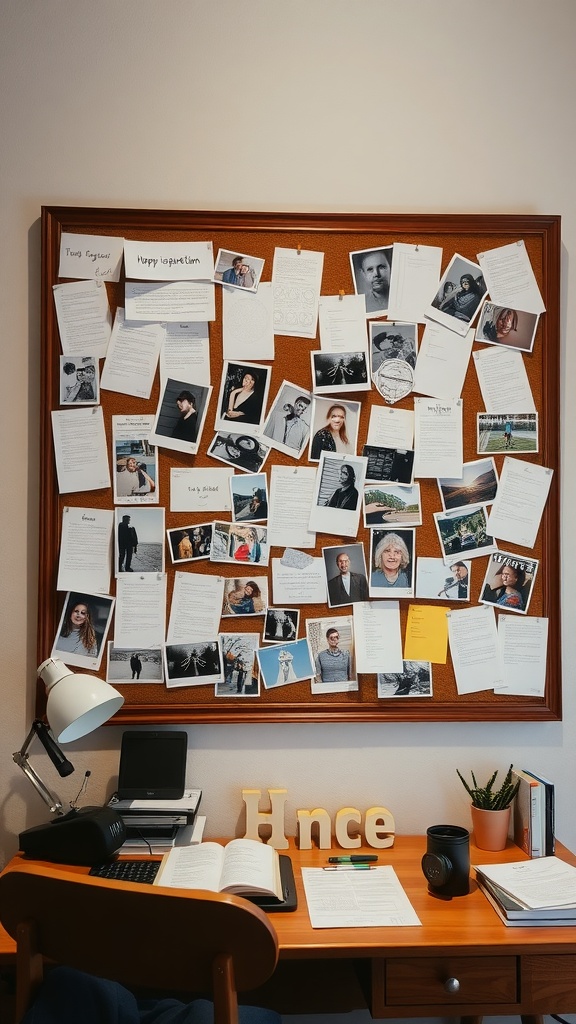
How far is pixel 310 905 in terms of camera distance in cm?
144

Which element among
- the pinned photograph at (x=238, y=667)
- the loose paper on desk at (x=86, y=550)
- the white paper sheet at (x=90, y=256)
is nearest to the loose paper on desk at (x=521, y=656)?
the pinned photograph at (x=238, y=667)

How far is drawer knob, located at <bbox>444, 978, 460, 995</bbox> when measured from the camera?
1.34 meters

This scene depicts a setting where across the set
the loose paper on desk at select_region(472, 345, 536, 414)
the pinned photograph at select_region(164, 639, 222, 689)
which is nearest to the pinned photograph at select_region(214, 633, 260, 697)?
the pinned photograph at select_region(164, 639, 222, 689)

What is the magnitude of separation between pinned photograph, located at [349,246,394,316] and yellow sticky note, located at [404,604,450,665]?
0.70 metres

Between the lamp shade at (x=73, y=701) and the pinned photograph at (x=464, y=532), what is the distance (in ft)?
2.64

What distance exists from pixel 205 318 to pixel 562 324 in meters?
0.85

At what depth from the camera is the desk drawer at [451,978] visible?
1.35 metres

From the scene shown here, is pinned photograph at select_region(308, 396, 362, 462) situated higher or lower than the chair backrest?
higher

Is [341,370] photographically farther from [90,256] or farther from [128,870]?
[128,870]

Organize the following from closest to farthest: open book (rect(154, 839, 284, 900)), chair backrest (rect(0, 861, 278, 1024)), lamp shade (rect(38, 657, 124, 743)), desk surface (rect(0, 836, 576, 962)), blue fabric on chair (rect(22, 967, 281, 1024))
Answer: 1. chair backrest (rect(0, 861, 278, 1024))
2. blue fabric on chair (rect(22, 967, 281, 1024))
3. desk surface (rect(0, 836, 576, 962))
4. open book (rect(154, 839, 284, 900))
5. lamp shade (rect(38, 657, 124, 743))

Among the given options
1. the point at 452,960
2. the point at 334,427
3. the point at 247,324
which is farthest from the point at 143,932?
the point at 247,324

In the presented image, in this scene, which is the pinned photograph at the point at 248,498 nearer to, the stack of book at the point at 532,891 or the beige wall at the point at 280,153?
the beige wall at the point at 280,153

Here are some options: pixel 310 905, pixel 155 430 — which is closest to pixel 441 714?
pixel 310 905

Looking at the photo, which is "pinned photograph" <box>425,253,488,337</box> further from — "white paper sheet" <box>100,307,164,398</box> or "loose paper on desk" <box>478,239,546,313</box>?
"white paper sheet" <box>100,307,164,398</box>
